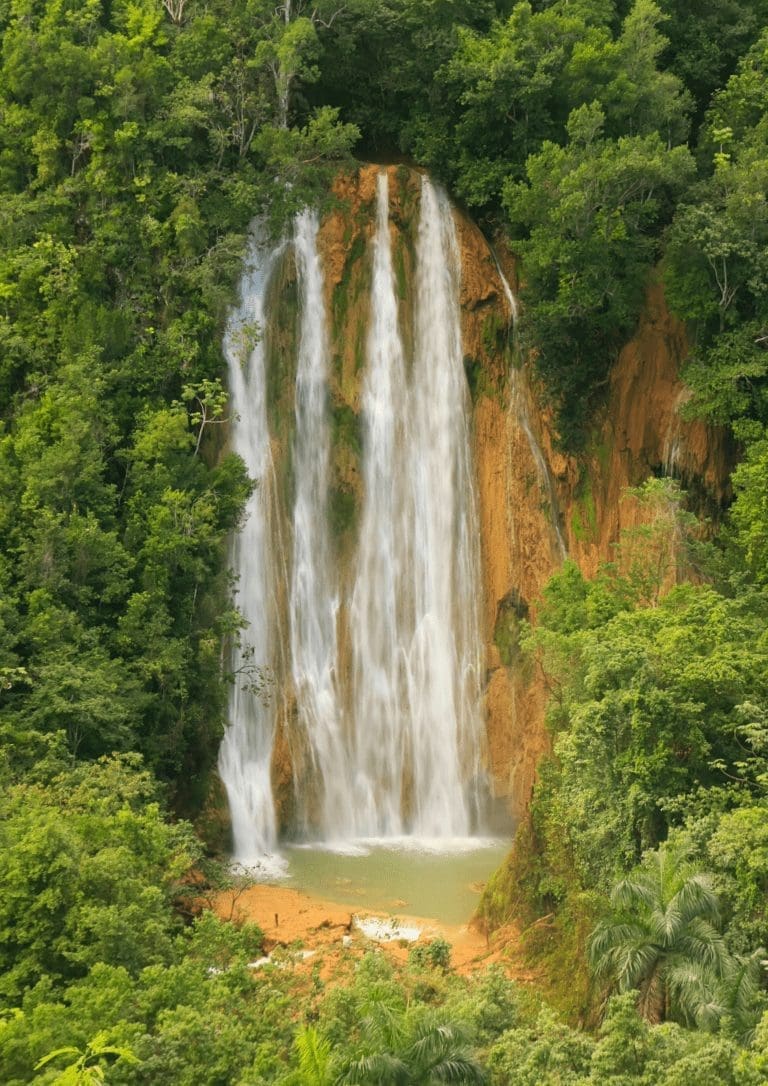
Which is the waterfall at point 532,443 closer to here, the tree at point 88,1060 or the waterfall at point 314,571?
the waterfall at point 314,571

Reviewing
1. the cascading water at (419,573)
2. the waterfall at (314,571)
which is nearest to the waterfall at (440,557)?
the cascading water at (419,573)

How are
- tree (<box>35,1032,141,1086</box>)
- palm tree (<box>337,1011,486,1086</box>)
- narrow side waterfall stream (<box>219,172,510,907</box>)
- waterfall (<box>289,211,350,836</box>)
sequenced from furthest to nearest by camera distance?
waterfall (<box>289,211,350,836</box>) < narrow side waterfall stream (<box>219,172,510,907</box>) < palm tree (<box>337,1011,486,1086</box>) < tree (<box>35,1032,141,1086</box>)

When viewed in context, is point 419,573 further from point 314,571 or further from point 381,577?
point 314,571

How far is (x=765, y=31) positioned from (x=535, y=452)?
10.3 m

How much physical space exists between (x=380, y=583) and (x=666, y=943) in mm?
13634

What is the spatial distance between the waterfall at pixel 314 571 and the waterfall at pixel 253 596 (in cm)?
58

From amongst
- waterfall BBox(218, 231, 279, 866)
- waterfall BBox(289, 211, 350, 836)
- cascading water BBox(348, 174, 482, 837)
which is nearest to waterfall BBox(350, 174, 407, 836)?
cascading water BBox(348, 174, 482, 837)

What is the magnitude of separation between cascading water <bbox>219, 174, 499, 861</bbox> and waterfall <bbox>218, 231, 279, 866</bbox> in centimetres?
4

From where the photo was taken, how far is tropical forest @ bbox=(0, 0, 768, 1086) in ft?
61.9

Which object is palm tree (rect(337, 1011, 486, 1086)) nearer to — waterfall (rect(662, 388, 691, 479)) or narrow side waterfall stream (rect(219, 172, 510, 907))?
narrow side waterfall stream (rect(219, 172, 510, 907))

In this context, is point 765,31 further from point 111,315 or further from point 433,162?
point 111,315

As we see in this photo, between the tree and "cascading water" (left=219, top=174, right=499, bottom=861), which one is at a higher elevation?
"cascading water" (left=219, top=174, right=499, bottom=861)

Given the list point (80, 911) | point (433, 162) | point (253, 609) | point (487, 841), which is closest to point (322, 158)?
point (433, 162)

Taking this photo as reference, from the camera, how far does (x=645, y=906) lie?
1350cm
